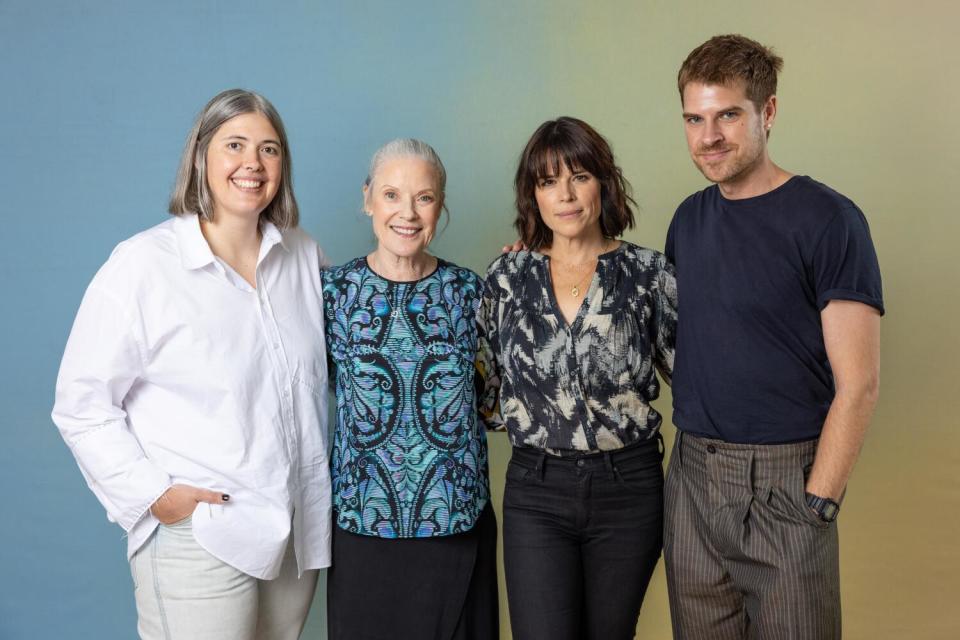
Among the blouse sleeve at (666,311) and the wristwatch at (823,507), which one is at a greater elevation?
the blouse sleeve at (666,311)

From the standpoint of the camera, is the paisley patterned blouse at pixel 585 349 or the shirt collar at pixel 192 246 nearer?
the shirt collar at pixel 192 246

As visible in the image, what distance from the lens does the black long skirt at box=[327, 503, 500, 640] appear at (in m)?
2.47

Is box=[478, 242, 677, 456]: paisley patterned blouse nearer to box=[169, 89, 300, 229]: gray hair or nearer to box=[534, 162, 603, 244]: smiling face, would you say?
Result: box=[534, 162, 603, 244]: smiling face

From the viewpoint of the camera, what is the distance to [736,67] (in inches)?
87.0

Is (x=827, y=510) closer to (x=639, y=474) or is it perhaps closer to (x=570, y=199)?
(x=639, y=474)

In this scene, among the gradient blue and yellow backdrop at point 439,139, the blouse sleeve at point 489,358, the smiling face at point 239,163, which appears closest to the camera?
the smiling face at point 239,163

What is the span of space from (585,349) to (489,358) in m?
0.34

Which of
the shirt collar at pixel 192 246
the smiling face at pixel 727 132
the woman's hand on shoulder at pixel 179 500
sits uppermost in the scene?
the smiling face at pixel 727 132

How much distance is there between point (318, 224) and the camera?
3486mm

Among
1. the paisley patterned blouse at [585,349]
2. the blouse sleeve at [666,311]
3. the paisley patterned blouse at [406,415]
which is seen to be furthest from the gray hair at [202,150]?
the blouse sleeve at [666,311]

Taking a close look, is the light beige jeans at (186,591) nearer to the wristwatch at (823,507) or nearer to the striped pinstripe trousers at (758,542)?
the striped pinstripe trousers at (758,542)

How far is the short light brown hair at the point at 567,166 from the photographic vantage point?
244cm

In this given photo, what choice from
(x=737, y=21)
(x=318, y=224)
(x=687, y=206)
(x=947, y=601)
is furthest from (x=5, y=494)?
(x=947, y=601)

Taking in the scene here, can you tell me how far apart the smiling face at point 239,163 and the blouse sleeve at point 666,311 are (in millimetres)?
1094
